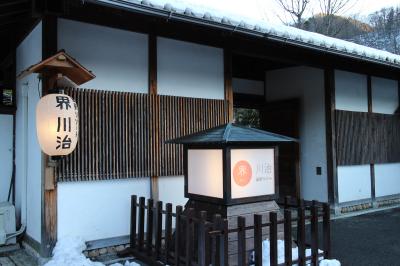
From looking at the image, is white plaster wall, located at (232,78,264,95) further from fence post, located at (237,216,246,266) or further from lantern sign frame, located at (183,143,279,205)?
fence post, located at (237,216,246,266)

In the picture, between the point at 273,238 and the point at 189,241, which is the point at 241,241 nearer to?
→ the point at 273,238

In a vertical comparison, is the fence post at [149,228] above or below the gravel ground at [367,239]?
above

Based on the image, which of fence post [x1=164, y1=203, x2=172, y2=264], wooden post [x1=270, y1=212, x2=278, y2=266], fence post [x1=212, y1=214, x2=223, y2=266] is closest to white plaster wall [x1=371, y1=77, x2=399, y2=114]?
wooden post [x1=270, y1=212, x2=278, y2=266]

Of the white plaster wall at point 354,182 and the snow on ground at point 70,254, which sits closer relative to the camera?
the snow on ground at point 70,254

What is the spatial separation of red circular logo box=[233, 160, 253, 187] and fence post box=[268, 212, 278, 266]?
1.98ft

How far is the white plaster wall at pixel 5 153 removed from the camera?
22.7 ft

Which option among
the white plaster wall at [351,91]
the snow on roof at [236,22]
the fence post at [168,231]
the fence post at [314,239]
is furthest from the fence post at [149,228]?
the white plaster wall at [351,91]

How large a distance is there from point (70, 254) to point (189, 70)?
3496 mm

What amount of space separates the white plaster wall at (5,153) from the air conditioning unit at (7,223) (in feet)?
2.53

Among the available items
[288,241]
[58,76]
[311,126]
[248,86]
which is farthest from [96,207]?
[248,86]

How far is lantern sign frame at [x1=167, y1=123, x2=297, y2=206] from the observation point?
467 cm

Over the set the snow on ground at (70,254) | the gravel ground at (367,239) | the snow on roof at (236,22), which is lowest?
the gravel ground at (367,239)

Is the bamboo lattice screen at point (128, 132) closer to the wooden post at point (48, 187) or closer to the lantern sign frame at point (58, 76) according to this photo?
the wooden post at point (48, 187)

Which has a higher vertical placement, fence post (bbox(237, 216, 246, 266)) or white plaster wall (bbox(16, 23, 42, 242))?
white plaster wall (bbox(16, 23, 42, 242))
